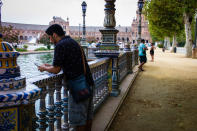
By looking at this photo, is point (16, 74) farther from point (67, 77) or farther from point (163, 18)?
point (163, 18)

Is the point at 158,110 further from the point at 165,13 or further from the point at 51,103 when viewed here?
the point at 165,13

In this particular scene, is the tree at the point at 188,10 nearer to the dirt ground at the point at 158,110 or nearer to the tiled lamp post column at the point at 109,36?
the dirt ground at the point at 158,110

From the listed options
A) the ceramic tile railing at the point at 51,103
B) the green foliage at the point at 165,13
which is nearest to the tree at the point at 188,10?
the green foliage at the point at 165,13

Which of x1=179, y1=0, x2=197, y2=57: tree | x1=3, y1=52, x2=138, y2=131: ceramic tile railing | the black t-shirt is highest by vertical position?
x1=179, y1=0, x2=197, y2=57: tree

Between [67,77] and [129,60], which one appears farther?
[129,60]

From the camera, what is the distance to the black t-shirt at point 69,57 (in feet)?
7.92

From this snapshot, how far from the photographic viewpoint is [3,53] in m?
1.41

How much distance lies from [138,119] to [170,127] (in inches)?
29.5

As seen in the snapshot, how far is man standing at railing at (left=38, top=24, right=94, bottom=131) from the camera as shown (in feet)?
7.96

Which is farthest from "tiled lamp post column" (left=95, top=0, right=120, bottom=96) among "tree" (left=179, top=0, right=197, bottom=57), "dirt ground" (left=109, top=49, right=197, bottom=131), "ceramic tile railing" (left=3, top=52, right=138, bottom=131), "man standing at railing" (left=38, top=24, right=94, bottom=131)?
"tree" (left=179, top=0, right=197, bottom=57)

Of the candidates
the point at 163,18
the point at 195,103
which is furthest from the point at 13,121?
the point at 163,18

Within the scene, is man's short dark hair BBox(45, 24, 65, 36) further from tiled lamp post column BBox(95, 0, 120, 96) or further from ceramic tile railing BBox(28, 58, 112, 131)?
tiled lamp post column BBox(95, 0, 120, 96)

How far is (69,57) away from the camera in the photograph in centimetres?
245

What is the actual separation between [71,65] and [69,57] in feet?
0.35
